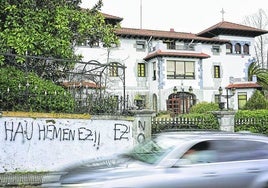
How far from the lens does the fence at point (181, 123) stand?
13469 millimetres

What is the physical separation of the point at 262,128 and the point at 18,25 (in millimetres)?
10947

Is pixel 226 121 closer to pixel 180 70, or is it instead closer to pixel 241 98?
pixel 180 70

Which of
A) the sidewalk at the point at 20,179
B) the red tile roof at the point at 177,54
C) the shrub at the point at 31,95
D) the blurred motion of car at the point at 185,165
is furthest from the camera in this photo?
the red tile roof at the point at 177,54

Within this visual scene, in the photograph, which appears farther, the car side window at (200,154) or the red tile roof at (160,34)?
the red tile roof at (160,34)

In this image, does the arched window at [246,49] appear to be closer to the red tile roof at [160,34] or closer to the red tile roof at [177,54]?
the red tile roof at [160,34]

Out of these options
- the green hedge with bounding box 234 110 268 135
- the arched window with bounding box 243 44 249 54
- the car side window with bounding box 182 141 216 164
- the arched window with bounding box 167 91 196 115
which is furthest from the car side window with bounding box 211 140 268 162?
the arched window with bounding box 243 44 249 54

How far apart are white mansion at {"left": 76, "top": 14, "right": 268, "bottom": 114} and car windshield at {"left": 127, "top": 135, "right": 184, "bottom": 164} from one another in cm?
2657

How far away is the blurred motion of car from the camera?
532 centimetres

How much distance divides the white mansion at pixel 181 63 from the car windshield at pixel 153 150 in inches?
1046

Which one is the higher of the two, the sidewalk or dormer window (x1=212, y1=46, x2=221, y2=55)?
dormer window (x1=212, y1=46, x2=221, y2=55)

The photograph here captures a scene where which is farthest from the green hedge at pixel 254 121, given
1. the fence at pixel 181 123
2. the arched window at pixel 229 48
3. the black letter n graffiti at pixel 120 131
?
the arched window at pixel 229 48

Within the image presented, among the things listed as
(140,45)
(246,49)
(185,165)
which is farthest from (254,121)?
(246,49)

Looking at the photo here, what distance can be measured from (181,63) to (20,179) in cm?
2778

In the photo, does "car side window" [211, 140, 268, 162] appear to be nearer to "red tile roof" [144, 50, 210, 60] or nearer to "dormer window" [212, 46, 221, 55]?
"red tile roof" [144, 50, 210, 60]
